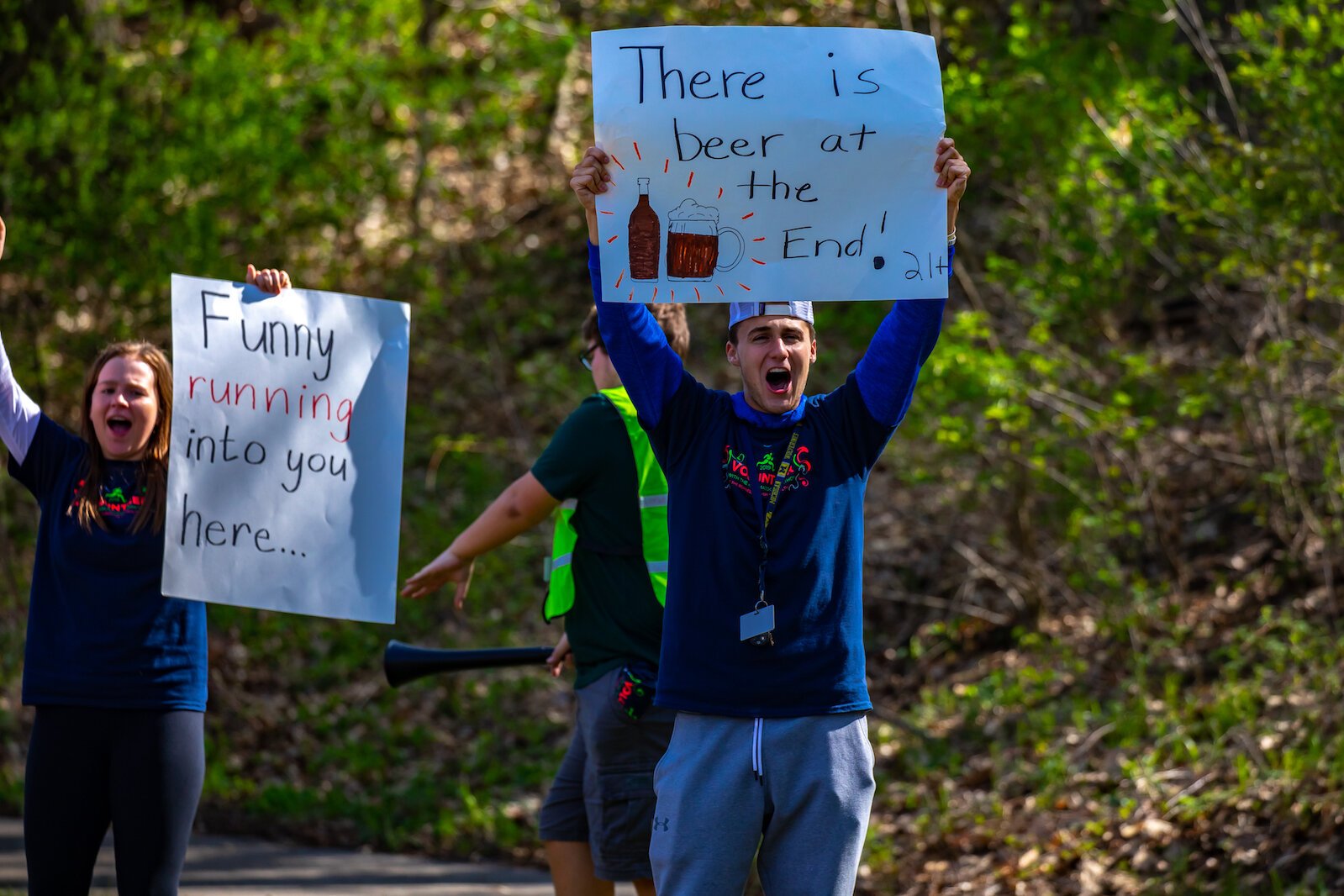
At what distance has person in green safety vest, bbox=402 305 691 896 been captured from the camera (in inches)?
165

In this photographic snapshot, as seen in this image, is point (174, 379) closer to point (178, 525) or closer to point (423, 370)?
point (178, 525)

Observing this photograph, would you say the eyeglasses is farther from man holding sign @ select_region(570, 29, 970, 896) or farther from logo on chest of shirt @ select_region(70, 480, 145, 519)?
logo on chest of shirt @ select_region(70, 480, 145, 519)

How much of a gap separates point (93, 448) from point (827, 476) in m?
2.12

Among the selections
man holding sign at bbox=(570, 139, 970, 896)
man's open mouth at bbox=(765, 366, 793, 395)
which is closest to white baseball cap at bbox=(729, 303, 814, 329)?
man holding sign at bbox=(570, 139, 970, 896)

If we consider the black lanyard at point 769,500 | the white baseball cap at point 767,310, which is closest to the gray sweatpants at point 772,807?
the black lanyard at point 769,500

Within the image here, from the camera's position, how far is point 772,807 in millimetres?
3246

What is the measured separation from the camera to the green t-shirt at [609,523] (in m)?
4.20

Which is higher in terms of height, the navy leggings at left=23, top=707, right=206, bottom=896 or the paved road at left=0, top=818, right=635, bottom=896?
the navy leggings at left=23, top=707, right=206, bottom=896

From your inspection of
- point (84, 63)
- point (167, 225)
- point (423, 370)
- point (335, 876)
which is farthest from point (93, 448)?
point (423, 370)

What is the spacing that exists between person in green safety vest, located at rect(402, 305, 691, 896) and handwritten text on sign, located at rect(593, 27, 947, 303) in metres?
0.80

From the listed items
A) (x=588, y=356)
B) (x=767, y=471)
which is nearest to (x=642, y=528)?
(x=588, y=356)

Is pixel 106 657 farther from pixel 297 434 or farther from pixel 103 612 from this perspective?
pixel 297 434

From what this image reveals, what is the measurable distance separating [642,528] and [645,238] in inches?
40.7

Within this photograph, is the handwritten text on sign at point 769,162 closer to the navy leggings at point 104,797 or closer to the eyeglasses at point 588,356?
the eyeglasses at point 588,356
